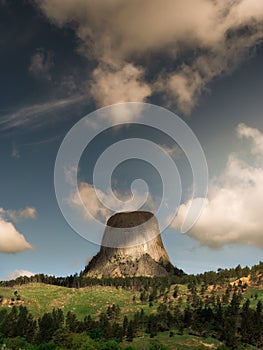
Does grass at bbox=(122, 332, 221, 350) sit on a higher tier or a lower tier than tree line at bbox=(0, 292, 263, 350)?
lower

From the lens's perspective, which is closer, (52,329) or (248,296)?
(52,329)

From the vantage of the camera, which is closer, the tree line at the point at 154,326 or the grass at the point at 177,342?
the grass at the point at 177,342

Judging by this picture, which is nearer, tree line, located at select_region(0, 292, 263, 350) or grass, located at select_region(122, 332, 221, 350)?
grass, located at select_region(122, 332, 221, 350)

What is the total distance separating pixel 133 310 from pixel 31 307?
158ft

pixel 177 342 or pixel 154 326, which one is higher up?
pixel 154 326

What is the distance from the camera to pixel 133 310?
182500 millimetres

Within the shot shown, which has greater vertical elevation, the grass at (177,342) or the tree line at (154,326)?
the tree line at (154,326)

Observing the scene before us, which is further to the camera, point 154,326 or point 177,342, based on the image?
point 154,326

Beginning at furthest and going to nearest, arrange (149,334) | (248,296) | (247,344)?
(248,296) < (149,334) < (247,344)

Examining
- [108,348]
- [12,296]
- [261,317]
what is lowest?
[108,348]

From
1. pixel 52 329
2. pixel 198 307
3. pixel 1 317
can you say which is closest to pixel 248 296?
pixel 198 307

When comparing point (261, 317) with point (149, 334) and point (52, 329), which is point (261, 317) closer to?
point (149, 334)

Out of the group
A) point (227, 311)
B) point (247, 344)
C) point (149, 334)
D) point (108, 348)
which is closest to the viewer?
point (108, 348)

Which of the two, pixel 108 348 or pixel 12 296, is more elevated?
pixel 12 296
